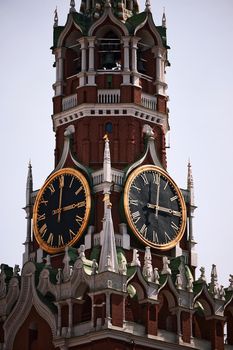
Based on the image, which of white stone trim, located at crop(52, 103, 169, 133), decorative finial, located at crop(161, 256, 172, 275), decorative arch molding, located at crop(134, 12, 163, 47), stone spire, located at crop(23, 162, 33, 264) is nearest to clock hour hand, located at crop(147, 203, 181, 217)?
decorative finial, located at crop(161, 256, 172, 275)

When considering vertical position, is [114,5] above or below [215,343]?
above

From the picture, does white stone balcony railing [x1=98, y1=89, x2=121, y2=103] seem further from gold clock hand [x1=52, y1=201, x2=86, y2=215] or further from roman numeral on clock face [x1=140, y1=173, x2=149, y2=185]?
gold clock hand [x1=52, y1=201, x2=86, y2=215]

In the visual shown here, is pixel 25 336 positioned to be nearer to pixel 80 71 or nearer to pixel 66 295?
pixel 66 295

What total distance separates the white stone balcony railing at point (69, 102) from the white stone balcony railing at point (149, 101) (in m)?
2.72

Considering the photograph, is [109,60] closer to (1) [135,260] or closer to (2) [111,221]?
(2) [111,221]

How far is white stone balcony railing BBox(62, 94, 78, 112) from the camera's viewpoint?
76188mm

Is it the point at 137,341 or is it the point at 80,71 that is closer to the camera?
the point at 137,341

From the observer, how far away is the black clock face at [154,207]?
73438 millimetres

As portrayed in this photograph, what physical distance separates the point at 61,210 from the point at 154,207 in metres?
3.65

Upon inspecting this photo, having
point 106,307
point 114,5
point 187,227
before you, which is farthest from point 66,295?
point 114,5

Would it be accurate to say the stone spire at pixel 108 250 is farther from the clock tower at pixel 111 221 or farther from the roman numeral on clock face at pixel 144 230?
the roman numeral on clock face at pixel 144 230

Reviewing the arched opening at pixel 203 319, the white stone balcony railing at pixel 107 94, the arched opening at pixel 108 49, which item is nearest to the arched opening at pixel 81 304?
the arched opening at pixel 203 319

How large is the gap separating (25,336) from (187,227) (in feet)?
26.4

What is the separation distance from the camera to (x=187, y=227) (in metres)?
75.6
